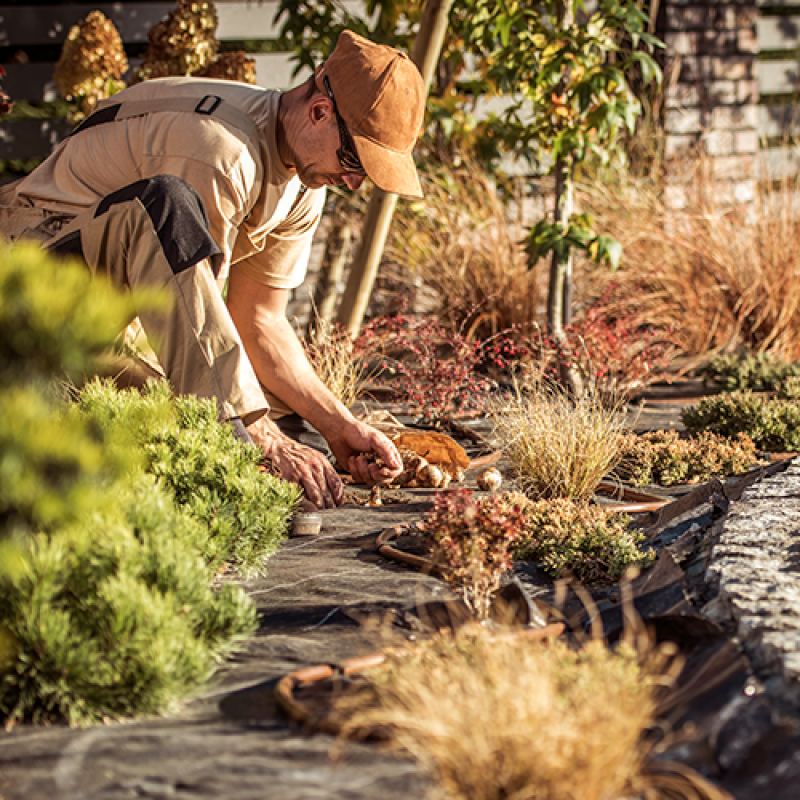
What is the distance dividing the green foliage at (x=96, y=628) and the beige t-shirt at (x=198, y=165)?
3.98 ft

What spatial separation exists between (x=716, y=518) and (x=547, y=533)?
0.51 m

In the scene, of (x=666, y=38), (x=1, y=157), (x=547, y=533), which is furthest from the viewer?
(x=666, y=38)

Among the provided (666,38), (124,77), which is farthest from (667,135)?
(124,77)

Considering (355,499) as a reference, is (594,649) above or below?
above

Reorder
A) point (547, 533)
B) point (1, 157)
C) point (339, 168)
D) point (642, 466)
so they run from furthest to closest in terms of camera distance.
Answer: point (1, 157) < point (642, 466) < point (339, 168) < point (547, 533)

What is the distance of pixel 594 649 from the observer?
4.94ft

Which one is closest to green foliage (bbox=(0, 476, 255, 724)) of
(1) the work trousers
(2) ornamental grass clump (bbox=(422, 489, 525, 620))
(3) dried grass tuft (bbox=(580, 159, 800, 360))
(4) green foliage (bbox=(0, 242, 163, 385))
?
(4) green foliage (bbox=(0, 242, 163, 385))

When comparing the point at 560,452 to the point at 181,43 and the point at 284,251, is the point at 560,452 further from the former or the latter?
the point at 181,43

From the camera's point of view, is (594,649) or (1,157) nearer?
(594,649)

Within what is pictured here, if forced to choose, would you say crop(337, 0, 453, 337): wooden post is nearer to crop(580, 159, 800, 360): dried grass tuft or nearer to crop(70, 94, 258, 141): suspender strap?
crop(580, 159, 800, 360): dried grass tuft

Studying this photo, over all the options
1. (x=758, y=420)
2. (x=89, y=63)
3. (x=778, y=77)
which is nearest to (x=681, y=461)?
(x=758, y=420)

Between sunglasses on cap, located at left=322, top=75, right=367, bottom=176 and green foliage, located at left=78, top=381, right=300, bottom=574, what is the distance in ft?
3.52

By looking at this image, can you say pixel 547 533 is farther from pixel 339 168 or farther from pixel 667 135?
pixel 667 135

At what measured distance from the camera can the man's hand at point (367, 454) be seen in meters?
2.94
